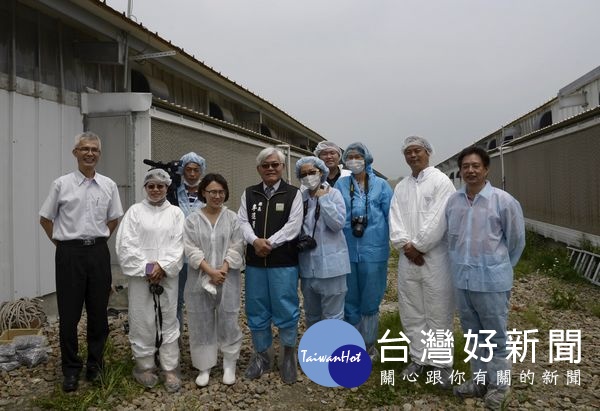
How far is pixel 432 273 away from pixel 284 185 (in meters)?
1.43

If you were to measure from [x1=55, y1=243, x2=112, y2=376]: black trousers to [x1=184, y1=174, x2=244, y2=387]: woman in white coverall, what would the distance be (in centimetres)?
70

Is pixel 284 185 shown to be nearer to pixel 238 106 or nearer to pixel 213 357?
pixel 213 357

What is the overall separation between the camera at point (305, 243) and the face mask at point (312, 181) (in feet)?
1.45

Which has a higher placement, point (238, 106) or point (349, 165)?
point (238, 106)

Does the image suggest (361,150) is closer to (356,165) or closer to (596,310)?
(356,165)

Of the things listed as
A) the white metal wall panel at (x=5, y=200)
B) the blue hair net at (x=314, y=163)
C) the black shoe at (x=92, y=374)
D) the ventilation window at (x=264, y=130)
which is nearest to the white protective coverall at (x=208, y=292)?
the blue hair net at (x=314, y=163)

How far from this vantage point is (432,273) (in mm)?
3553

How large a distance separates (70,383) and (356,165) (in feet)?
10.00

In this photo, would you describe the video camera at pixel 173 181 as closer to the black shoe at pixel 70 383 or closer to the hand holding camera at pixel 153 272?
the hand holding camera at pixel 153 272

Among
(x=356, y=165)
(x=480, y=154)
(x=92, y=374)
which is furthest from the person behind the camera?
(x=356, y=165)

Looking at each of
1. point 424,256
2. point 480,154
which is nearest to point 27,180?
point 424,256

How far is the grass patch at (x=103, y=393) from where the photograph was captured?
3406 millimetres

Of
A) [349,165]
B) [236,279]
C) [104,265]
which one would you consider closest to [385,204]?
[349,165]

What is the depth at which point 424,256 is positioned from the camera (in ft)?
11.8
